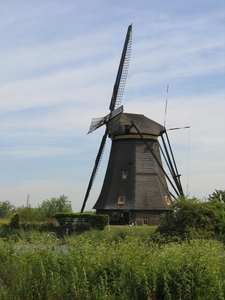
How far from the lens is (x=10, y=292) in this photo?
8.38 m

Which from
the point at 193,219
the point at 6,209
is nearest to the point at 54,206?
the point at 6,209

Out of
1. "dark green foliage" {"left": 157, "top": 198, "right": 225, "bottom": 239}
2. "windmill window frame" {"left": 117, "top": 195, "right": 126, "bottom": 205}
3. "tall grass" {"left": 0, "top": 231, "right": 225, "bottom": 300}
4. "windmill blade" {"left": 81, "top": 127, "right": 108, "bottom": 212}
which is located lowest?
"tall grass" {"left": 0, "top": 231, "right": 225, "bottom": 300}

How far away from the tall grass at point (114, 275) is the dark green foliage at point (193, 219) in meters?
8.23

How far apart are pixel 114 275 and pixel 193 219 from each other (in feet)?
32.0

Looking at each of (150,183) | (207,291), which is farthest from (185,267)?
(150,183)

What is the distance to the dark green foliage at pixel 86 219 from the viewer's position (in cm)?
2864

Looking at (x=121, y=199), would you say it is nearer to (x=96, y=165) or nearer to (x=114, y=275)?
(x=96, y=165)

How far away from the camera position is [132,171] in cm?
3189

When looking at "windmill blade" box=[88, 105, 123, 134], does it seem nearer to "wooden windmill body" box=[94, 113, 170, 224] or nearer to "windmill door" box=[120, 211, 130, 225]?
"wooden windmill body" box=[94, 113, 170, 224]

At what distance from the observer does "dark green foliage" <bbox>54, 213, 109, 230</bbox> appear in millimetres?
28641

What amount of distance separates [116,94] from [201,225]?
1603 cm

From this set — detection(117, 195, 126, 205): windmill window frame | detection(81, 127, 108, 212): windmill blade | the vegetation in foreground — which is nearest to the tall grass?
the vegetation in foreground

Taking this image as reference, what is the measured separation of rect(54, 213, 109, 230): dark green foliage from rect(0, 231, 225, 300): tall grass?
19.1 m

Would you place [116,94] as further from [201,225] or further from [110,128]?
[201,225]
